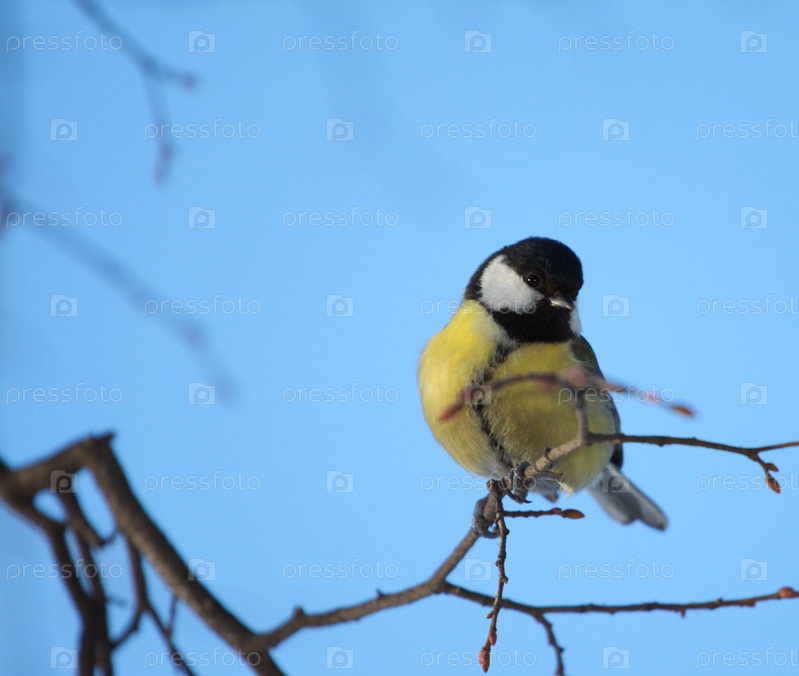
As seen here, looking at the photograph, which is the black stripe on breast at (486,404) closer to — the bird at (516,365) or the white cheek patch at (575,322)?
the bird at (516,365)

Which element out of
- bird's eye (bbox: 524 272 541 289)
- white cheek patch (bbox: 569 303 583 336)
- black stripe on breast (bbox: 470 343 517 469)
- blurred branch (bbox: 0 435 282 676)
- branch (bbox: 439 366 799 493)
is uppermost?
bird's eye (bbox: 524 272 541 289)

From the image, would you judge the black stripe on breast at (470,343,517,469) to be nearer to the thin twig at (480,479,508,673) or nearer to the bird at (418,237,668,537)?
the bird at (418,237,668,537)

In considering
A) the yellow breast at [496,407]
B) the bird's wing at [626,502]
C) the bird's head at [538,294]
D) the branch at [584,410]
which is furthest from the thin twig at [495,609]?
the bird's wing at [626,502]

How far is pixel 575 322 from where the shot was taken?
134 inches

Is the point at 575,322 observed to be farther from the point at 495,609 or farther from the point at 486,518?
the point at 495,609

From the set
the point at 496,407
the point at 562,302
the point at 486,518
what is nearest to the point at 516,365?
the point at 496,407

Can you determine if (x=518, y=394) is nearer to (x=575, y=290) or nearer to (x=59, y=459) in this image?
(x=575, y=290)

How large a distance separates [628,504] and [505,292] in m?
1.72

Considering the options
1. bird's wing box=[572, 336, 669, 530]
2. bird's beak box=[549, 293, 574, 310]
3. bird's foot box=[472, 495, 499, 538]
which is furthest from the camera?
bird's wing box=[572, 336, 669, 530]

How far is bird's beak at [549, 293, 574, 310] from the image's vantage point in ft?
10.7

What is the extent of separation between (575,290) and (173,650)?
2373mm

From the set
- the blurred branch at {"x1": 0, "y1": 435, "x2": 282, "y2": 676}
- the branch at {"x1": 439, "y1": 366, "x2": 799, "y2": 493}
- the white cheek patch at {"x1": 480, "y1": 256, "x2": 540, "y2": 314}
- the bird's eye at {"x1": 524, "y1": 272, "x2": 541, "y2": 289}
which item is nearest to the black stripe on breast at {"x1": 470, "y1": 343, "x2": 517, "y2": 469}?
the white cheek patch at {"x1": 480, "y1": 256, "x2": 540, "y2": 314}

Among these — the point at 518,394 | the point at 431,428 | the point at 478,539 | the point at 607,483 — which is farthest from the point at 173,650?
the point at 607,483

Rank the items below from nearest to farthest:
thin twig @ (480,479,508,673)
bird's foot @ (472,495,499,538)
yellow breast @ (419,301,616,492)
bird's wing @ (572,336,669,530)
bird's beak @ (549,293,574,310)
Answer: thin twig @ (480,479,508,673), bird's foot @ (472,495,499,538), yellow breast @ (419,301,616,492), bird's beak @ (549,293,574,310), bird's wing @ (572,336,669,530)
